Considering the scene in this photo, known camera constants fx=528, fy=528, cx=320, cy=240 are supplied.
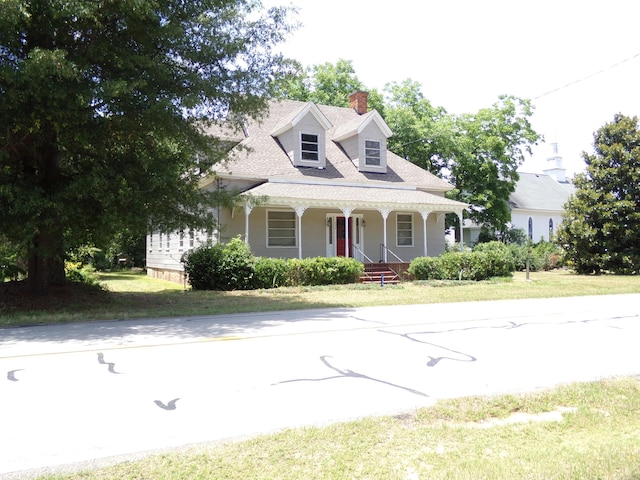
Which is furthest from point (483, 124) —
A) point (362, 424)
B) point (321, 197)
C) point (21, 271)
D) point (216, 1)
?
point (362, 424)

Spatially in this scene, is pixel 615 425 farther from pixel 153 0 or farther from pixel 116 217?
pixel 153 0

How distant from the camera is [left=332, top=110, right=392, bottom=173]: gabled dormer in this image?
2595 centimetres

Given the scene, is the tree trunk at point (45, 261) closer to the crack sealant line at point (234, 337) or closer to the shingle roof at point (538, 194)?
the crack sealant line at point (234, 337)

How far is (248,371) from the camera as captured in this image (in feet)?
20.7

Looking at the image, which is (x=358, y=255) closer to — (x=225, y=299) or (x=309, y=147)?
(x=309, y=147)

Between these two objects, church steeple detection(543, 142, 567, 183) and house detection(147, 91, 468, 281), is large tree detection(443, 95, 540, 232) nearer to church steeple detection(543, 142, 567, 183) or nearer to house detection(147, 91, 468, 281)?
house detection(147, 91, 468, 281)

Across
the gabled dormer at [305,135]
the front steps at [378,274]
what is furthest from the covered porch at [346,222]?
A: the gabled dormer at [305,135]

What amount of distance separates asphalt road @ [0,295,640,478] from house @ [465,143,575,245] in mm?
33892

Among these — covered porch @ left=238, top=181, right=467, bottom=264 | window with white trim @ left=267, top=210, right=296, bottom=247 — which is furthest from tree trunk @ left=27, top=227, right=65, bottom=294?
window with white trim @ left=267, top=210, right=296, bottom=247

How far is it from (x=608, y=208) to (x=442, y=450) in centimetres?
2784

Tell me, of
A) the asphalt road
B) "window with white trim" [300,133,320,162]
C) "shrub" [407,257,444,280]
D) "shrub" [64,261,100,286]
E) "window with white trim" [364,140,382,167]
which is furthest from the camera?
"window with white trim" [364,140,382,167]

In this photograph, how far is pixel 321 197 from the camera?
2134 centimetres

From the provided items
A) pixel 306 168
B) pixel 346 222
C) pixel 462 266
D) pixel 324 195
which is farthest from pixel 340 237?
pixel 462 266

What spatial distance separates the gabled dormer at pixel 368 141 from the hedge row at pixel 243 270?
8.03 meters
